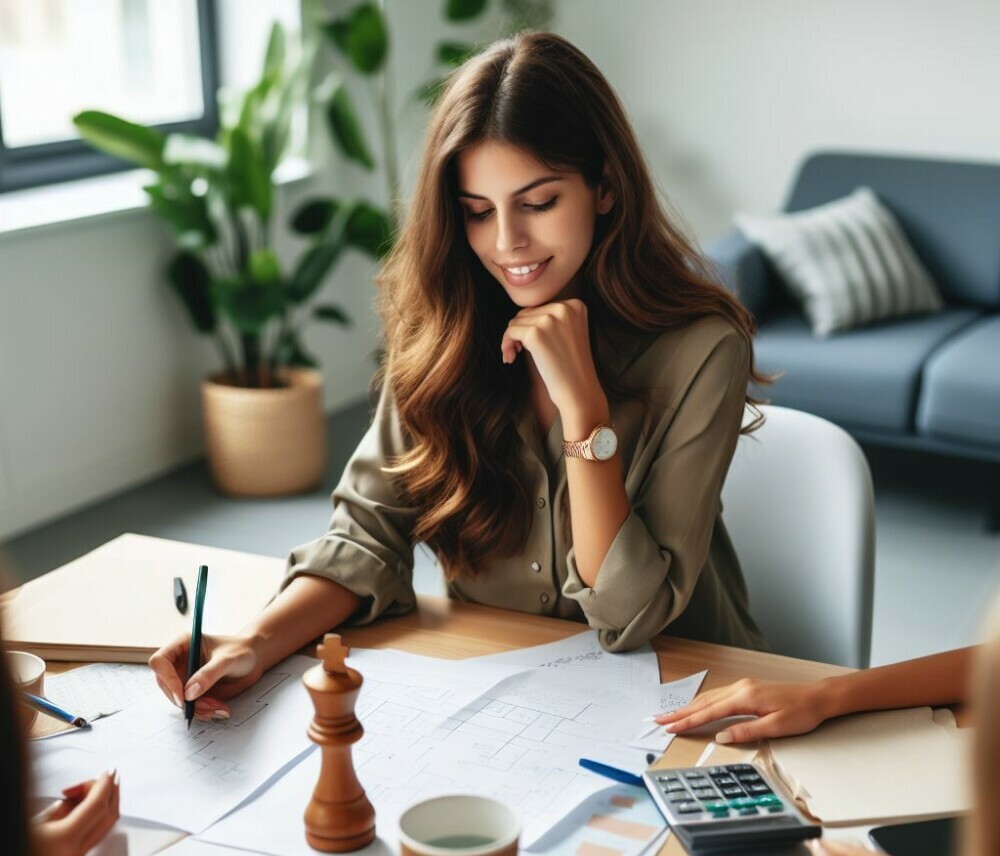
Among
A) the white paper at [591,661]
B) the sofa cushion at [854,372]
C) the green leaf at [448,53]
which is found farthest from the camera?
the green leaf at [448,53]

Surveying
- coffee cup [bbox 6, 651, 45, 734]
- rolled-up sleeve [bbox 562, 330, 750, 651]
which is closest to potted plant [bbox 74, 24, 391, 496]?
rolled-up sleeve [bbox 562, 330, 750, 651]

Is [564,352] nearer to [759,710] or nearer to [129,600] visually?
Result: [759,710]

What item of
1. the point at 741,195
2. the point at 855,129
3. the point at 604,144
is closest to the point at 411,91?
the point at 741,195

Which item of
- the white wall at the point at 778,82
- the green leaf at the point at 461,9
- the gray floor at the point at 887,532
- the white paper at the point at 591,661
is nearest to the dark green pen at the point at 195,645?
the white paper at the point at 591,661

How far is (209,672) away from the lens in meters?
1.24

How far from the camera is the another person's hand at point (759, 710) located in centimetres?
117

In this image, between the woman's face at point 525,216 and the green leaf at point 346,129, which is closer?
the woman's face at point 525,216

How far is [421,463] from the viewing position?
5.10 ft

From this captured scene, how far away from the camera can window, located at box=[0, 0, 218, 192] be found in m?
3.55

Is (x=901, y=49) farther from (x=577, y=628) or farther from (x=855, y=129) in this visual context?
(x=577, y=628)

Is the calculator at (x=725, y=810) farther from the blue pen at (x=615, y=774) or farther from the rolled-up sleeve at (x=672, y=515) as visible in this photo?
the rolled-up sleeve at (x=672, y=515)

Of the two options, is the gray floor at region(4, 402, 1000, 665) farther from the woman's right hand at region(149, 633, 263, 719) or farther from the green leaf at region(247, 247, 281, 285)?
the woman's right hand at region(149, 633, 263, 719)

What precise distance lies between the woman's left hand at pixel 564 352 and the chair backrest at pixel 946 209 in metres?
2.83

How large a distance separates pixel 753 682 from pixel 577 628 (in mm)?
267
